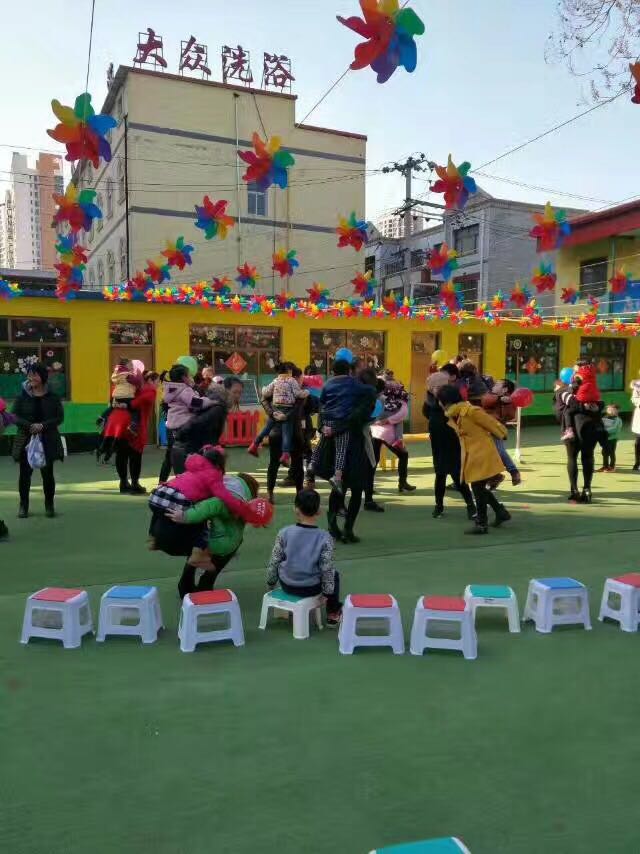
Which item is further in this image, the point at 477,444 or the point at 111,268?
the point at 111,268

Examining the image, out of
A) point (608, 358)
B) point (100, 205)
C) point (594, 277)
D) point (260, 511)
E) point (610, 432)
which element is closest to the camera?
point (260, 511)

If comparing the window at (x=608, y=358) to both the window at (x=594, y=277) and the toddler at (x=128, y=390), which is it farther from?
the toddler at (x=128, y=390)

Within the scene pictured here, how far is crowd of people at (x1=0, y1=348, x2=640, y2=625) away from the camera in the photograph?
155 inches

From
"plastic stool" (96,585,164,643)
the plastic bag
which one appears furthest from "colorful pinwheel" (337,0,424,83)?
the plastic bag

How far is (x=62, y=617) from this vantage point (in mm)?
3752

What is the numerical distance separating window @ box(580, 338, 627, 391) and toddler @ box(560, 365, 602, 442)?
12114mm

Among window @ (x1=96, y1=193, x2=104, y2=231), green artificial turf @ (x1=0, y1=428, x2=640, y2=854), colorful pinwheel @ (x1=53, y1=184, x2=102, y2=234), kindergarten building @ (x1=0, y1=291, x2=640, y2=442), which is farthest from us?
window @ (x1=96, y1=193, x2=104, y2=231)

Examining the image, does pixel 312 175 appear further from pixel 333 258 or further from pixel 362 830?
pixel 362 830

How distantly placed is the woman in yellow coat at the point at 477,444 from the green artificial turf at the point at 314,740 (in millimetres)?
1368

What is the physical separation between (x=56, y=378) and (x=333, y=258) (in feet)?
53.5

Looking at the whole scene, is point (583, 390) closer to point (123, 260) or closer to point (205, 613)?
point (205, 613)

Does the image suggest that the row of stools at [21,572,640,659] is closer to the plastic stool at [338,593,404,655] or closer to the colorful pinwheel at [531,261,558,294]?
the plastic stool at [338,593,404,655]

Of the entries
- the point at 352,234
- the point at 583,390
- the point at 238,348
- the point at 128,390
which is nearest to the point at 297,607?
the point at 583,390

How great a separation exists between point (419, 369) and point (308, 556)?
12.6m
